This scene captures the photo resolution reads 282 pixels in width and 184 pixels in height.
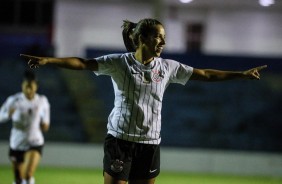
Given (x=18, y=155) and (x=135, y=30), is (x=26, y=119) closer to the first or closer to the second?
(x=18, y=155)

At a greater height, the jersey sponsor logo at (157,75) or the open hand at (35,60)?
the open hand at (35,60)

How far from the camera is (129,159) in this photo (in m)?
5.80

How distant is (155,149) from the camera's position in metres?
5.92

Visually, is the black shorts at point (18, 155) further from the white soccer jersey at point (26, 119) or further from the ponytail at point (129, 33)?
the ponytail at point (129, 33)

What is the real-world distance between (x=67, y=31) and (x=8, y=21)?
10.1ft

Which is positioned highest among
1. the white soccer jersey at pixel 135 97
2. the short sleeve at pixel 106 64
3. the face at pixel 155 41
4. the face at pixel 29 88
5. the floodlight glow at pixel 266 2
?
the floodlight glow at pixel 266 2

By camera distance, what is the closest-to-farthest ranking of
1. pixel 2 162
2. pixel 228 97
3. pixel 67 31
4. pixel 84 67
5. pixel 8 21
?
pixel 84 67 < pixel 2 162 < pixel 228 97 < pixel 67 31 < pixel 8 21

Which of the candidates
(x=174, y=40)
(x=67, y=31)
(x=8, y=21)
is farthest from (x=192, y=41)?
(x=8, y=21)

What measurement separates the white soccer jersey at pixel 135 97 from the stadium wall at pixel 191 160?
10.7 m

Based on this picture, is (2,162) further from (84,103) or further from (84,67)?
(84,67)

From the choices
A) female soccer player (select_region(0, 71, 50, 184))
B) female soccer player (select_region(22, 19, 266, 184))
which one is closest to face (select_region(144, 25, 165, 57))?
female soccer player (select_region(22, 19, 266, 184))

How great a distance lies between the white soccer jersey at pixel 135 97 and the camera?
577 cm

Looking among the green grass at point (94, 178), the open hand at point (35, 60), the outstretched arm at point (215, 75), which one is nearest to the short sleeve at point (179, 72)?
the outstretched arm at point (215, 75)

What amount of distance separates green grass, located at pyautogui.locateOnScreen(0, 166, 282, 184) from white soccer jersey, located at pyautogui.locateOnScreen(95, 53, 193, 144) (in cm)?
730
